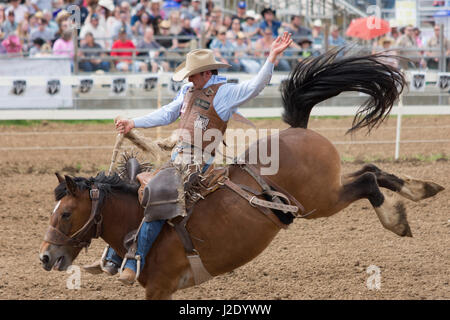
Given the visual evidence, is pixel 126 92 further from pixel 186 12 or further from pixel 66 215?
pixel 66 215

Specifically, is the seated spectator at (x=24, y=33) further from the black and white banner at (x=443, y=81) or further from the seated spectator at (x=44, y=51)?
the black and white banner at (x=443, y=81)

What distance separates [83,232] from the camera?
13.7 ft

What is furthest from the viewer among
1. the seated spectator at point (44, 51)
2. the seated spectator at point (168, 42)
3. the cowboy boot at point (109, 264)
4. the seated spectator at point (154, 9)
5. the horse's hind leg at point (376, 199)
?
the seated spectator at point (154, 9)

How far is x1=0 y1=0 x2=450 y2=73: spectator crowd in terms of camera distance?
13.3 meters

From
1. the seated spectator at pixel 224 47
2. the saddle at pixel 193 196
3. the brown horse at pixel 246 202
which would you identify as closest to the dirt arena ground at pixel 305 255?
the brown horse at pixel 246 202

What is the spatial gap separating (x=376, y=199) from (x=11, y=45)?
10.6 meters

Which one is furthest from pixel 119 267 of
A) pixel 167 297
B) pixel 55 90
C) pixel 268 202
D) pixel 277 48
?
pixel 55 90

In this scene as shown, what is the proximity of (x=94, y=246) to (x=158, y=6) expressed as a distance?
383 inches

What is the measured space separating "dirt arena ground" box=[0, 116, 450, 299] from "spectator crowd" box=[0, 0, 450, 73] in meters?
4.04

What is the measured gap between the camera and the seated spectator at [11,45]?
1342 cm

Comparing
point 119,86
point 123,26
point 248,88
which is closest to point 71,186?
point 248,88

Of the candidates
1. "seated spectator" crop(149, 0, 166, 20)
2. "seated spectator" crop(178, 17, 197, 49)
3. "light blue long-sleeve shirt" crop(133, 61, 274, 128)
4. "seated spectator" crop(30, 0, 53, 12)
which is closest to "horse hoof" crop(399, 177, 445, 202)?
"light blue long-sleeve shirt" crop(133, 61, 274, 128)

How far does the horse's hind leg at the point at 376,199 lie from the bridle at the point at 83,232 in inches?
67.2

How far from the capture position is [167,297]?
421 cm
